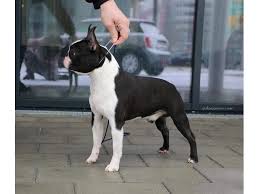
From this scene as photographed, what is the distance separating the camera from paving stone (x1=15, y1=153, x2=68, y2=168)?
5.49 metres

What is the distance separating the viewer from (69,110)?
9.23 meters

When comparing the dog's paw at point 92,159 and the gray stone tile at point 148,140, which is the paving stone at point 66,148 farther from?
the gray stone tile at point 148,140

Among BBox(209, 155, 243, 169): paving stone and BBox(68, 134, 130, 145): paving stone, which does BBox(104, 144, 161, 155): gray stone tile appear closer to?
BBox(68, 134, 130, 145): paving stone

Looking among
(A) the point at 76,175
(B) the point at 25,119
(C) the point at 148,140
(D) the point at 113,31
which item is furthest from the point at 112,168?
(B) the point at 25,119

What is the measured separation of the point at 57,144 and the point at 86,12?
3.51 metres

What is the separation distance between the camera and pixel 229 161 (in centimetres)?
600

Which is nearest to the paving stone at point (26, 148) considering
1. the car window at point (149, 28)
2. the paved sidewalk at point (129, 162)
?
the paved sidewalk at point (129, 162)

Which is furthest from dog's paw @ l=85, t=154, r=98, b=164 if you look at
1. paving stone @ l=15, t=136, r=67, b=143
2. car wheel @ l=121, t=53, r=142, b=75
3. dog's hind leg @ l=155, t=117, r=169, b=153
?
car wheel @ l=121, t=53, r=142, b=75

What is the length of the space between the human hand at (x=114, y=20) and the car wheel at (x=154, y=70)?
4.98 meters

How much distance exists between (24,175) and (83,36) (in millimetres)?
4782

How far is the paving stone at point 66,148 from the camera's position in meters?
6.20

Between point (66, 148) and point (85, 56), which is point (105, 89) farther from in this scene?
point (66, 148)
